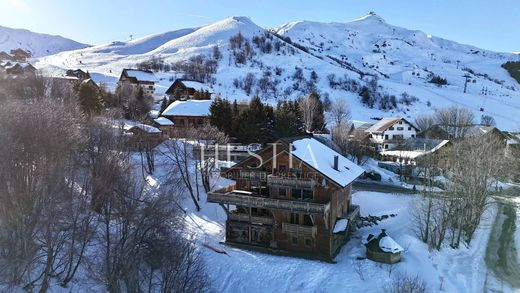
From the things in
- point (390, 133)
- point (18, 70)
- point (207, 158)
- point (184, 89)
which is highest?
point (18, 70)

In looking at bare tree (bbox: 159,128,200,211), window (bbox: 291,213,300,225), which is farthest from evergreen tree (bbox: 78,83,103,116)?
window (bbox: 291,213,300,225)

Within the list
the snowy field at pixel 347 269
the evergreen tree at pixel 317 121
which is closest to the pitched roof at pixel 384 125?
the evergreen tree at pixel 317 121

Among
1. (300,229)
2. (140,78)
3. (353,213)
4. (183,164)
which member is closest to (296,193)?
(300,229)

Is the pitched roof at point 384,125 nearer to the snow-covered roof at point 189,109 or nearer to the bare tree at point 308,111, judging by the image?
the bare tree at point 308,111

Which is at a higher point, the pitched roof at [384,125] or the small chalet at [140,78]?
the small chalet at [140,78]

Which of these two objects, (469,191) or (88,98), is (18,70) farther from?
(469,191)

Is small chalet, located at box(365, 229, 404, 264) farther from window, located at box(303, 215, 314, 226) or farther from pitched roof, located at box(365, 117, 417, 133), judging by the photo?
pitched roof, located at box(365, 117, 417, 133)

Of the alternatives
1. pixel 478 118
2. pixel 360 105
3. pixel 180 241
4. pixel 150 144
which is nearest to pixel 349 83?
pixel 360 105
